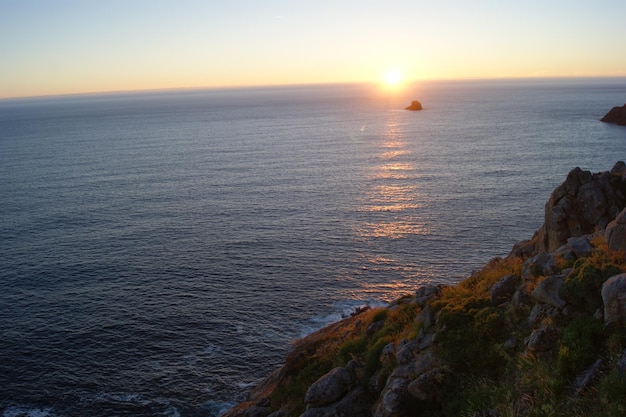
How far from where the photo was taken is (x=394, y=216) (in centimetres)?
9362

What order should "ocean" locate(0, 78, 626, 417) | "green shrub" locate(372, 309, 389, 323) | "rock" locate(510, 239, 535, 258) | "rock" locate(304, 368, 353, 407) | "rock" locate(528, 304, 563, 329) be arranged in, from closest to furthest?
"rock" locate(528, 304, 563, 329) → "rock" locate(304, 368, 353, 407) → "green shrub" locate(372, 309, 389, 323) → "rock" locate(510, 239, 535, 258) → "ocean" locate(0, 78, 626, 417)

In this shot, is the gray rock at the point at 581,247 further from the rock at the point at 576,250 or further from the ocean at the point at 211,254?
the ocean at the point at 211,254

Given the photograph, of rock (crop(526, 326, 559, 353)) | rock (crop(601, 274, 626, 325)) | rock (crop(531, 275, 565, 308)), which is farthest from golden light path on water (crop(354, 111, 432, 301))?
rock (crop(601, 274, 626, 325))

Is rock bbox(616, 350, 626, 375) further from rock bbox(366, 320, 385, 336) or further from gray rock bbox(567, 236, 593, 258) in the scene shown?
rock bbox(366, 320, 385, 336)

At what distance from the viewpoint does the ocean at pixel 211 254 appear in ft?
167

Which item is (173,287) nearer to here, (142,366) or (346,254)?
(142,366)

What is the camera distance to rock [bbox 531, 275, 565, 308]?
24062mm

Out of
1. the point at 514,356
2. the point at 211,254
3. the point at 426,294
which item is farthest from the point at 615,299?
the point at 211,254

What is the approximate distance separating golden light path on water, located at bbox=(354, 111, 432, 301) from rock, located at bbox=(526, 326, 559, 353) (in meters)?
41.6

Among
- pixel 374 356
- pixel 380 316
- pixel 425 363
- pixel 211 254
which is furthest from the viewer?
pixel 211 254

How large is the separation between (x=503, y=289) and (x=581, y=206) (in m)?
16.3

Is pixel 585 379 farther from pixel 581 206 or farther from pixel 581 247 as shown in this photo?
pixel 581 206

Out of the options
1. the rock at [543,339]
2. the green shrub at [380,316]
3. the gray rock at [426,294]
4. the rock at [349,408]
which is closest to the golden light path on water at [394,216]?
the green shrub at [380,316]

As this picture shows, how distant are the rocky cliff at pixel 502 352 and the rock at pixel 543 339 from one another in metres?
0.04
